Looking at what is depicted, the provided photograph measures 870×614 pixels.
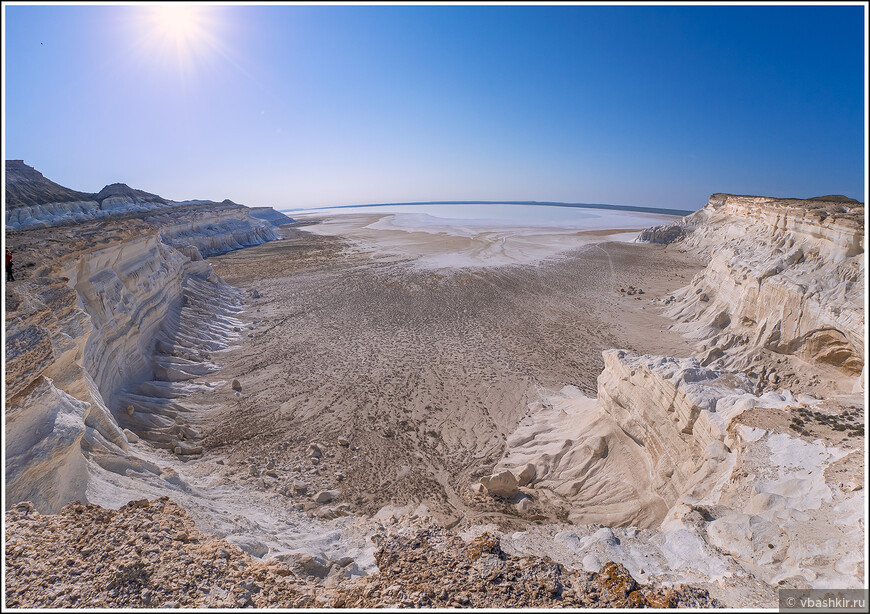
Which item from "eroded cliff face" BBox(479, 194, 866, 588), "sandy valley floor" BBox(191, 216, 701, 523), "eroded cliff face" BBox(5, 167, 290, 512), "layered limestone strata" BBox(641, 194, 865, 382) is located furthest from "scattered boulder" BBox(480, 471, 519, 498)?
"layered limestone strata" BBox(641, 194, 865, 382)

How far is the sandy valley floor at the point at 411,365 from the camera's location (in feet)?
24.4

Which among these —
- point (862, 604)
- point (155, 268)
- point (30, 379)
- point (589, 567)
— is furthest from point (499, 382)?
point (155, 268)

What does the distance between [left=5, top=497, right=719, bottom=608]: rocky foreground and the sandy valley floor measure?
10.1ft

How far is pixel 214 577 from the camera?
3002mm

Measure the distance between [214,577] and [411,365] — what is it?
346 inches

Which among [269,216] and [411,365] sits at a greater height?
[269,216]

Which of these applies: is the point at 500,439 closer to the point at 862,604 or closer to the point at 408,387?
the point at 408,387

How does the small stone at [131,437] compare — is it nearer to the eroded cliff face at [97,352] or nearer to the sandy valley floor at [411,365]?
the eroded cliff face at [97,352]

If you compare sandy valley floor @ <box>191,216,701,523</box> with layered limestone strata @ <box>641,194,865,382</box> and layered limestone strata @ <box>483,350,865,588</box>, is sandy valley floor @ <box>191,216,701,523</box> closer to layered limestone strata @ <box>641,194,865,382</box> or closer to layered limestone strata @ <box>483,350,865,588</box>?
layered limestone strata @ <box>483,350,865,588</box>

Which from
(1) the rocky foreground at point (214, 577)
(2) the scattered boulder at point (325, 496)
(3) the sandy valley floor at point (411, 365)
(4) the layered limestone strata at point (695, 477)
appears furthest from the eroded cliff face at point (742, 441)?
(2) the scattered boulder at point (325, 496)

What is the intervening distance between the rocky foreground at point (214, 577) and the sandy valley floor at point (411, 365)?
10.1ft

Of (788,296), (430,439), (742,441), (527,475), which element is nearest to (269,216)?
(430,439)

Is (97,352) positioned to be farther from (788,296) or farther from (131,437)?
(788,296)

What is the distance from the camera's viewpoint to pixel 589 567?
3.69m
